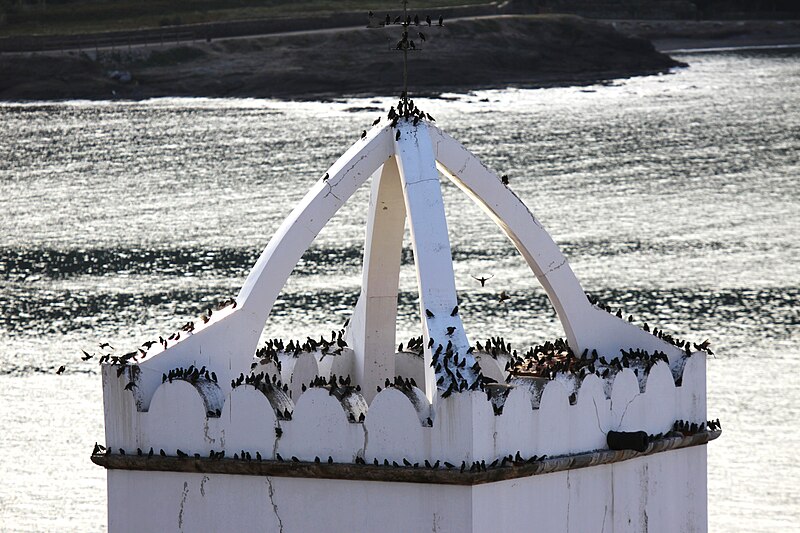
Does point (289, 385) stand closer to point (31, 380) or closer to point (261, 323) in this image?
point (261, 323)

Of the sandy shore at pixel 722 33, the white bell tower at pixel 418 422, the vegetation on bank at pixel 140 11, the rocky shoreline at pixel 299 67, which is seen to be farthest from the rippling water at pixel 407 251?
the sandy shore at pixel 722 33

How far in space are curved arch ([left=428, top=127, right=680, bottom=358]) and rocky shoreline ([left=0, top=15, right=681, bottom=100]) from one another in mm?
73580

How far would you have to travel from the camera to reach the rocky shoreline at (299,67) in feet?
307

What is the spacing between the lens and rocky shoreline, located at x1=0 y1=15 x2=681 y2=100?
93.7 meters

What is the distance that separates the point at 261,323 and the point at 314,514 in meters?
1.75

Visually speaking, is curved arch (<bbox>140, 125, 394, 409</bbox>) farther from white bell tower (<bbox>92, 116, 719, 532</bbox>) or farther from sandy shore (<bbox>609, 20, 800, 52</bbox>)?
sandy shore (<bbox>609, 20, 800, 52</bbox>)

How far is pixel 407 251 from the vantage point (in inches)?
2370

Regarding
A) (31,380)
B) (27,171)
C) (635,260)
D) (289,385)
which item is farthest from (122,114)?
(289,385)

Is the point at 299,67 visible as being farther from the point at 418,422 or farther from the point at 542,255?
the point at 418,422

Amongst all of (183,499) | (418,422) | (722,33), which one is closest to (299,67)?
(722,33)

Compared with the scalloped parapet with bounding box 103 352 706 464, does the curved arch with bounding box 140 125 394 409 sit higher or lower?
higher

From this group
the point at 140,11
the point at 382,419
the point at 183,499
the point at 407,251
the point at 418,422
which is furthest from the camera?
the point at 140,11

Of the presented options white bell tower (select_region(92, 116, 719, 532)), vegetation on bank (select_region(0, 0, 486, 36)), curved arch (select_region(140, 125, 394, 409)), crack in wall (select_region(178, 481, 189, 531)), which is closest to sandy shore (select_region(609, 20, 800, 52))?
vegetation on bank (select_region(0, 0, 486, 36))

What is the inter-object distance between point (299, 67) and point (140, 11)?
38.7 ft
